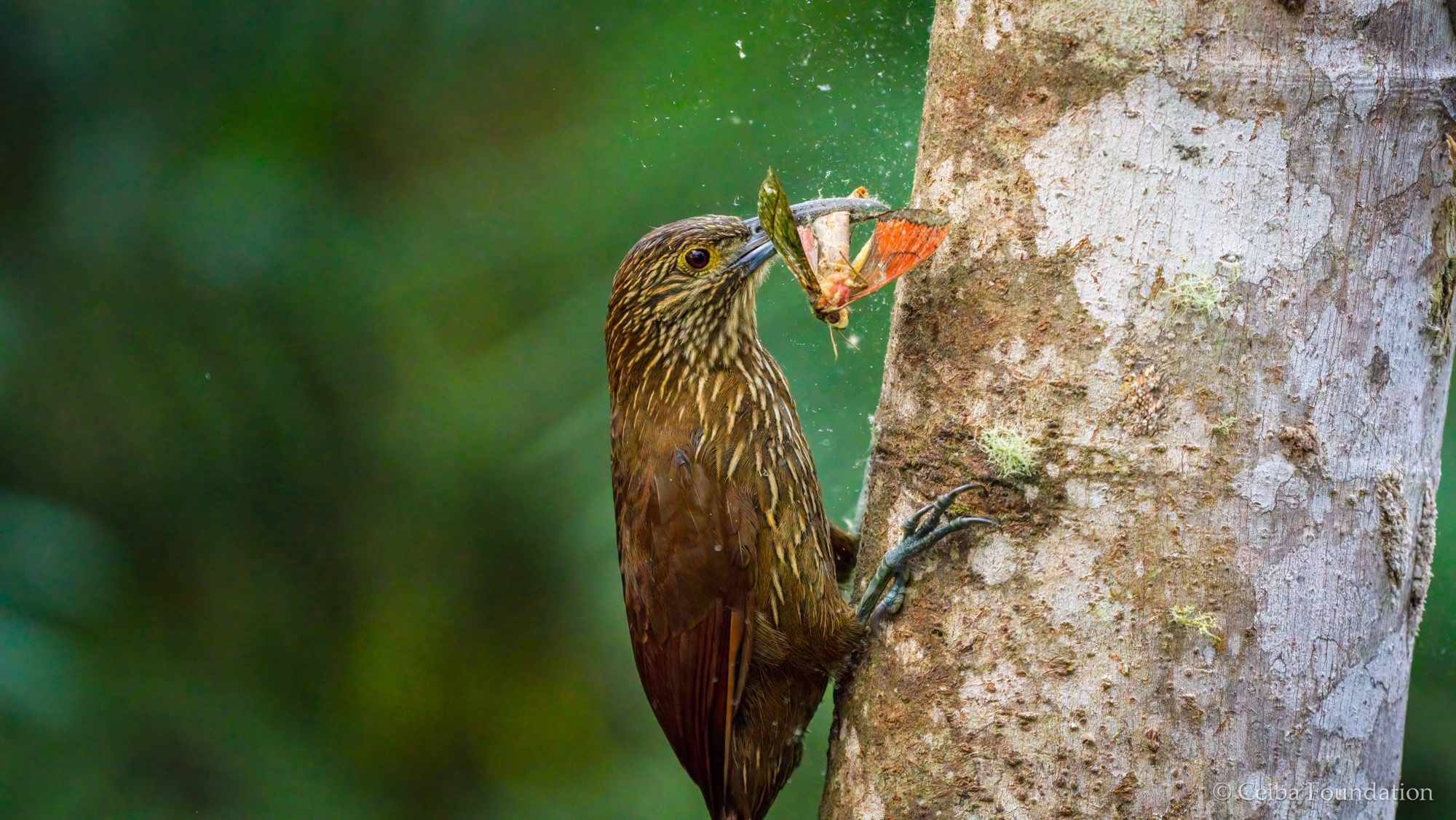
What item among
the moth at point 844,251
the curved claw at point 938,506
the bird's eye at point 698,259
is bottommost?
the curved claw at point 938,506

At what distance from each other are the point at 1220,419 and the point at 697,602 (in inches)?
40.6

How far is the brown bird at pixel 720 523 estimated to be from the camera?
1969 mm

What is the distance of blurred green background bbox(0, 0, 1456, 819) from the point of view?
2.97 metres

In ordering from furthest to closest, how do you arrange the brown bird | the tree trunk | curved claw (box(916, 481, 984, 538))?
1. the brown bird
2. curved claw (box(916, 481, 984, 538))
3. the tree trunk

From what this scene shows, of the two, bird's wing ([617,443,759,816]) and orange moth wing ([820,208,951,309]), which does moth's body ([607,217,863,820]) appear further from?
orange moth wing ([820,208,951,309])

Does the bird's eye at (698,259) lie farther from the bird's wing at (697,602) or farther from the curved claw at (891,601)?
the curved claw at (891,601)

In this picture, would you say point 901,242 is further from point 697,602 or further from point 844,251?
point 697,602

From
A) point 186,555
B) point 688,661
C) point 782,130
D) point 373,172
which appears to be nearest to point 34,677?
point 186,555

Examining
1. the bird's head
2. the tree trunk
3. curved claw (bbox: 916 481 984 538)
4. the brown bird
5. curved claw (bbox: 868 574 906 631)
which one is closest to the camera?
the tree trunk

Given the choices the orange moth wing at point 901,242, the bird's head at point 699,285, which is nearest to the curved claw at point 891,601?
the orange moth wing at point 901,242

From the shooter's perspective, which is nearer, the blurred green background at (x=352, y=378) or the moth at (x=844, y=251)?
the moth at (x=844, y=251)

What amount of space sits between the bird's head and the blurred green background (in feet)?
2.08

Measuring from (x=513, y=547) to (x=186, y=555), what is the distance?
3.27ft

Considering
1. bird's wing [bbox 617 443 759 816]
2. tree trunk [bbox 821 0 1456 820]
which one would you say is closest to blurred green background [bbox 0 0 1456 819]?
bird's wing [bbox 617 443 759 816]
